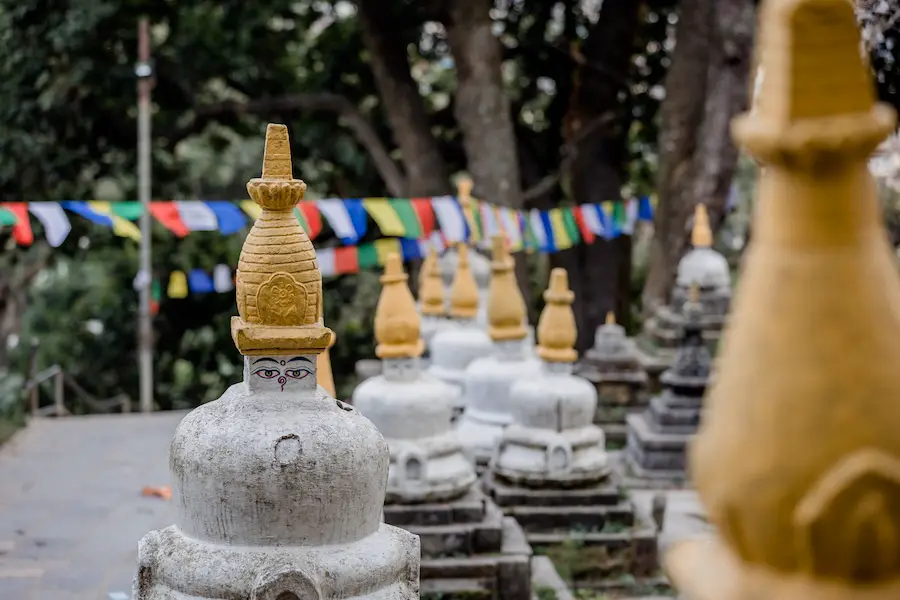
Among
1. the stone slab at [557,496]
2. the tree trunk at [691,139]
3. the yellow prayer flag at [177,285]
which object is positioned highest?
the tree trunk at [691,139]

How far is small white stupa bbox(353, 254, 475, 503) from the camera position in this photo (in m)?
8.25

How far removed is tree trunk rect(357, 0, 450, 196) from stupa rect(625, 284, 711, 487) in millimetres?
5297

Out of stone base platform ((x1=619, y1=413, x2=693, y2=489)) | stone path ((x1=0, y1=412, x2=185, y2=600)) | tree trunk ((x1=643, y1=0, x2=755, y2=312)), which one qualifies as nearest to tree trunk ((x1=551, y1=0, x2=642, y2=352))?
tree trunk ((x1=643, y1=0, x2=755, y2=312))

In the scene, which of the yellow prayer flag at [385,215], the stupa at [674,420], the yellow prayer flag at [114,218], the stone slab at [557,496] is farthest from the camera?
the stupa at [674,420]

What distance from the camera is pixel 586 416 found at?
9.46m

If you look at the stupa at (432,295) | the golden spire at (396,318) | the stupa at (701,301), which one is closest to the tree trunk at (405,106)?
the stupa at (701,301)

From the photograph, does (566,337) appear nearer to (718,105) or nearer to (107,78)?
(718,105)

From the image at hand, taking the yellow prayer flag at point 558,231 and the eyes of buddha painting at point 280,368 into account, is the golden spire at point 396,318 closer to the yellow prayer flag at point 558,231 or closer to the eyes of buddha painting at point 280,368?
the eyes of buddha painting at point 280,368

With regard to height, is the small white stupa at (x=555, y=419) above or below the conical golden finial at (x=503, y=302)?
below

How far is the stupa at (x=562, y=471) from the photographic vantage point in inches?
365

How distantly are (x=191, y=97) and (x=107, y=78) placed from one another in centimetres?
147

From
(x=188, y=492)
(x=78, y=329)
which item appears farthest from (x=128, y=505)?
(x=78, y=329)

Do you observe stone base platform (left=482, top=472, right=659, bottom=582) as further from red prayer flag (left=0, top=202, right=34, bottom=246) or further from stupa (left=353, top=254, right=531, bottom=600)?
red prayer flag (left=0, top=202, right=34, bottom=246)

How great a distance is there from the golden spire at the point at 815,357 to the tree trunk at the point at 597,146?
1643 centimetres
